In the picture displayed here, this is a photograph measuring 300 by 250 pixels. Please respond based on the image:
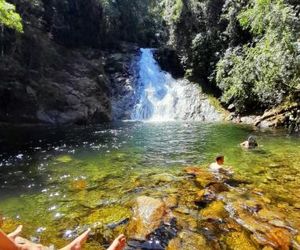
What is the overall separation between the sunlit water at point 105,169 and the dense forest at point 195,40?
165 inches

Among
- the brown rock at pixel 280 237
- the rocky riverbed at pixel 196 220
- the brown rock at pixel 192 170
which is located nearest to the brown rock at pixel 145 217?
the rocky riverbed at pixel 196 220

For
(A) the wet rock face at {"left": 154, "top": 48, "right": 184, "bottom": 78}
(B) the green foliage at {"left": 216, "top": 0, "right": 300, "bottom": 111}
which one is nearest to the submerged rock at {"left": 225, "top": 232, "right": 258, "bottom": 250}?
(B) the green foliage at {"left": 216, "top": 0, "right": 300, "bottom": 111}

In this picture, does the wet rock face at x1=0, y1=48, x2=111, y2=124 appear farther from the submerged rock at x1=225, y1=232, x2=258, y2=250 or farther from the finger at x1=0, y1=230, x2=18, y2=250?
the finger at x1=0, y1=230, x2=18, y2=250

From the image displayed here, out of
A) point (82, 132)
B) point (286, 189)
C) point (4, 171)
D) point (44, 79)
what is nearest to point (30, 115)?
point (44, 79)

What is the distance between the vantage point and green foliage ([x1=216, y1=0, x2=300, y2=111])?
17469mm

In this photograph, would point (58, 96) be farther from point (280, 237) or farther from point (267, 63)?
point (280, 237)

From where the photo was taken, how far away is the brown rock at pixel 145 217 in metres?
6.74

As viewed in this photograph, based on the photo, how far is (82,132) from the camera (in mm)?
23219

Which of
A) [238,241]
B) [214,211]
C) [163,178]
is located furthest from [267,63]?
[238,241]

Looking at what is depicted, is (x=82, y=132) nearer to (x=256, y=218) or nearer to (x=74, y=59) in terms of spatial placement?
(x=74, y=59)

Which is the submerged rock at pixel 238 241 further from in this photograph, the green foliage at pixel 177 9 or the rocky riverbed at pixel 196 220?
the green foliage at pixel 177 9

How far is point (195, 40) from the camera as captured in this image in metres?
34.5

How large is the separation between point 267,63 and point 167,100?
14.2m

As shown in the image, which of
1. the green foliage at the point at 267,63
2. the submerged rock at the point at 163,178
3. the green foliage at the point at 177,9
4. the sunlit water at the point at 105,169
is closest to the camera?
the sunlit water at the point at 105,169
